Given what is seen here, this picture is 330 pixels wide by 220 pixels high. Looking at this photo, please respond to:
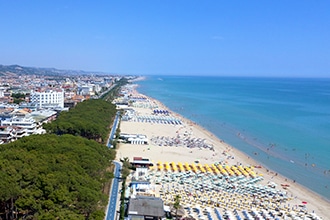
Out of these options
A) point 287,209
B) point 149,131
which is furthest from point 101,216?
point 149,131

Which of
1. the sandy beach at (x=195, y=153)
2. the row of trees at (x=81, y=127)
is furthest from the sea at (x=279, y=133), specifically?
the row of trees at (x=81, y=127)

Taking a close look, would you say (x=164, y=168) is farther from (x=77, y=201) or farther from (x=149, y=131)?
(x=149, y=131)

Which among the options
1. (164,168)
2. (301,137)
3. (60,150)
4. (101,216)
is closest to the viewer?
(101,216)

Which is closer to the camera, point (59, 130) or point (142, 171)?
point (142, 171)

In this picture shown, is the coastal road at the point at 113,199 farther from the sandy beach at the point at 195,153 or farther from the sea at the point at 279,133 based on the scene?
the sea at the point at 279,133

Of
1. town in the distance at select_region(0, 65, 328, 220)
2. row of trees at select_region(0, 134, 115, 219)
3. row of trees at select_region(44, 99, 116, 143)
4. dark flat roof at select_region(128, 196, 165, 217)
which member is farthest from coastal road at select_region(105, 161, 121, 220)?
row of trees at select_region(44, 99, 116, 143)
